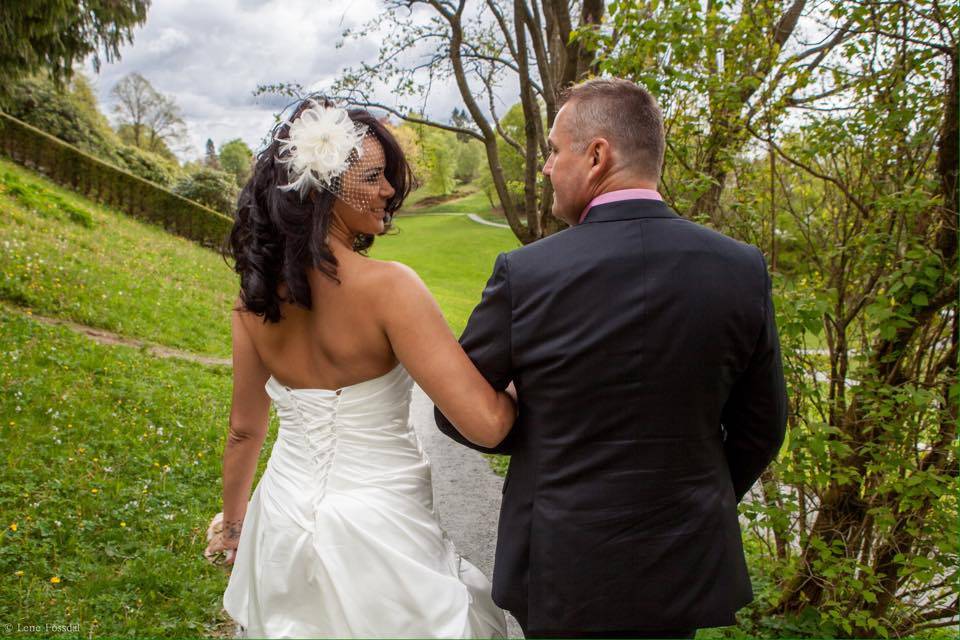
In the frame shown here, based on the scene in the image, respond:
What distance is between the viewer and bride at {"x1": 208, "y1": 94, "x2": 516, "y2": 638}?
5.88ft

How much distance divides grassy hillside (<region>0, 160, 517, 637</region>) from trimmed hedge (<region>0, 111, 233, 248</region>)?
305 inches

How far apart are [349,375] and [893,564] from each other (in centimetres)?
336

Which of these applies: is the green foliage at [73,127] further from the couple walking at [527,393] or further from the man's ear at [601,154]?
the man's ear at [601,154]

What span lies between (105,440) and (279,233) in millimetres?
4624

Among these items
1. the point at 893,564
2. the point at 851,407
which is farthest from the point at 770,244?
the point at 893,564

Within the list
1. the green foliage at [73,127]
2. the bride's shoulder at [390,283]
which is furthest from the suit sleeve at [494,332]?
the green foliage at [73,127]

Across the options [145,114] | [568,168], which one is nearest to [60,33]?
[568,168]

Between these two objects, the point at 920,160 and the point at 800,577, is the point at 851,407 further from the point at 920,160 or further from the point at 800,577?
the point at 920,160

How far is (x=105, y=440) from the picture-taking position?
5.54m

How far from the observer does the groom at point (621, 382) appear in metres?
1.62

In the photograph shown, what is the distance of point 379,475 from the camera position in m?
1.99

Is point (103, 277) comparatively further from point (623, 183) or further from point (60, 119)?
point (60, 119)

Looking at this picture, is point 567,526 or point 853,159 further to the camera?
point 853,159

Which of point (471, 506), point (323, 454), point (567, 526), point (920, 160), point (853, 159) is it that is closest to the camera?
point (567, 526)
